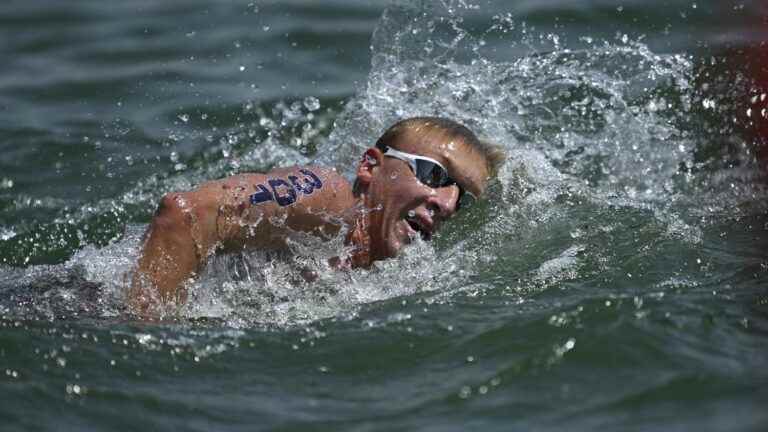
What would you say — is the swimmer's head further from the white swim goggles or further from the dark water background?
the dark water background

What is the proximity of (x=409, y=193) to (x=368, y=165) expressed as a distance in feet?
1.02

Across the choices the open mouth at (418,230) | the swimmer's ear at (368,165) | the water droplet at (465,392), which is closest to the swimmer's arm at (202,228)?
the swimmer's ear at (368,165)

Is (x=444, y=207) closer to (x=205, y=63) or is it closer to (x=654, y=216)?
(x=654, y=216)

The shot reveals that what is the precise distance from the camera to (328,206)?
6570 mm

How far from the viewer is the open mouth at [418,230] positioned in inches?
266

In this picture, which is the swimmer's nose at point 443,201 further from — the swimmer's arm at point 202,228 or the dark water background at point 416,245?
the swimmer's arm at point 202,228

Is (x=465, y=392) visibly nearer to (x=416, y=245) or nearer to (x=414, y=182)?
(x=416, y=245)

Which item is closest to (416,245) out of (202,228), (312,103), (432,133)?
(432,133)

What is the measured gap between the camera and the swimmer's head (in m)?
6.75

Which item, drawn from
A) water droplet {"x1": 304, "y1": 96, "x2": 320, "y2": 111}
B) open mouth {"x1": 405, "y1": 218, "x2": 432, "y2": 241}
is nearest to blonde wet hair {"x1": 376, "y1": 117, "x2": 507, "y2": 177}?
open mouth {"x1": 405, "y1": 218, "x2": 432, "y2": 241}

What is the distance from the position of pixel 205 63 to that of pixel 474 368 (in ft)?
20.6

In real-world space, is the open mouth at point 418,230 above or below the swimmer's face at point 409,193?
below

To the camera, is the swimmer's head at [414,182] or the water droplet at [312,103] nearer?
the swimmer's head at [414,182]

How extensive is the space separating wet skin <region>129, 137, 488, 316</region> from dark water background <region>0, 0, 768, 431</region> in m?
0.14
